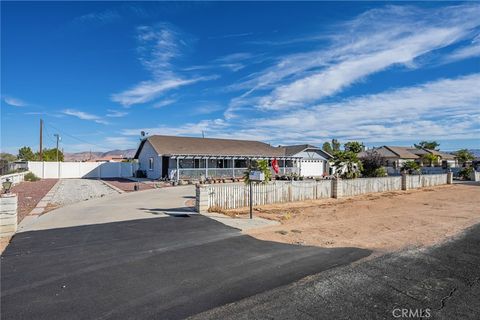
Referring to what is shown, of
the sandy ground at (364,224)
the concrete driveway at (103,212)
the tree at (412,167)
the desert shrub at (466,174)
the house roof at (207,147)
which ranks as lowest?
the sandy ground at (364,224)

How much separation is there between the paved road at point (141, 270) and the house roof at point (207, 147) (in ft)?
71.8

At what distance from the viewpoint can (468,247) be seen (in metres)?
8.18

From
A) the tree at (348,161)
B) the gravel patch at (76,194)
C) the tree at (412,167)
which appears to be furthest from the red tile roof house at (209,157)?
the tree at (412,167)

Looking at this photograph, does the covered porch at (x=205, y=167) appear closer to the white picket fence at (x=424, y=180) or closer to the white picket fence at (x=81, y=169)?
the white picket fence at (x=81, y=169)

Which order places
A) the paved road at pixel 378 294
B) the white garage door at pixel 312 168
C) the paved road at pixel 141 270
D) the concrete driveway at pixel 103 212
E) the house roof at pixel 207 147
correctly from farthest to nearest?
1. the white garage door at pixel 312 168
2. the house roof at pixel 207 147
3. the concrete driveway at pixel 103 212
4. the paved road at pixel 141 270
5. the paved road at pixel 378 294

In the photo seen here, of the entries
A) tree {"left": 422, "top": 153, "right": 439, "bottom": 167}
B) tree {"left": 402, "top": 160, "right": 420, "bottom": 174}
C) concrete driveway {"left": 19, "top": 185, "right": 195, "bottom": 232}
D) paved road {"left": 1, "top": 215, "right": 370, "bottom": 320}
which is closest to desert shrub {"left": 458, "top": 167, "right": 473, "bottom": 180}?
tree {"left": 402, "top": 160, "right": 420, "bottom": 174}

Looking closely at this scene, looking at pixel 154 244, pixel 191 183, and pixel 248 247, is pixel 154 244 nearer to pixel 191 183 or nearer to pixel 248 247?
pixel 248 247

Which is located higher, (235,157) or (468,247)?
(235,157)

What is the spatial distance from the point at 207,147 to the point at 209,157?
124 inches

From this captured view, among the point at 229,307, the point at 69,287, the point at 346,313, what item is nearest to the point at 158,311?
the point at 229,307

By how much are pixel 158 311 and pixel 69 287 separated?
1920 millimetres

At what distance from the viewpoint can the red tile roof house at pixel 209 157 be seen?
102ft

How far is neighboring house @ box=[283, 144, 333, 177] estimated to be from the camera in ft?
135

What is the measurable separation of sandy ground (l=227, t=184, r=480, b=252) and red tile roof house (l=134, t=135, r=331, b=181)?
17.0 meters
